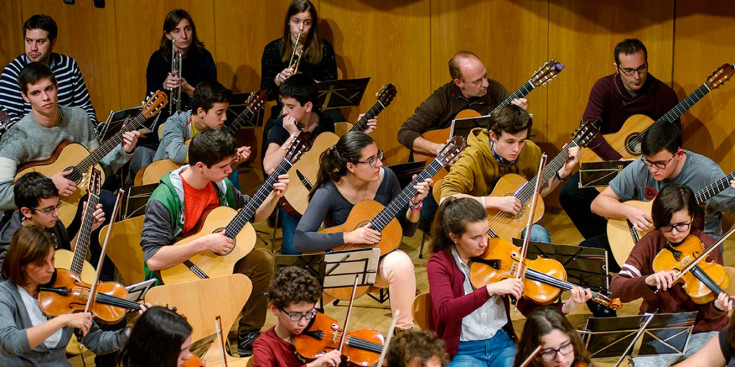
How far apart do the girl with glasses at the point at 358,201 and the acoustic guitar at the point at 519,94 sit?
4.33 feet

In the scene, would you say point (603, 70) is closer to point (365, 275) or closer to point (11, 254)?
point (365, 275)

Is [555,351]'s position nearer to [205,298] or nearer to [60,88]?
[205,298]

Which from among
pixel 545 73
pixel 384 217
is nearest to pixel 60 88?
pixel 384 217

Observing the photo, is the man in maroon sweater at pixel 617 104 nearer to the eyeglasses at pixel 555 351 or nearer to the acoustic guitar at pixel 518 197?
the acoustic guitar at pixel 518 197

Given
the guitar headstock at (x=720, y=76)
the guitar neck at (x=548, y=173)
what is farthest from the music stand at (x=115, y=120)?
the guitar headstock at (x=720, y=76)

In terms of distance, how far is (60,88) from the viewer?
6.45 m

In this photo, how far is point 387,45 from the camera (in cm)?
737

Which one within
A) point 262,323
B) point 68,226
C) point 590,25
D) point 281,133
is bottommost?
point 262,323

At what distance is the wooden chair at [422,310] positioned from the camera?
4.06 m

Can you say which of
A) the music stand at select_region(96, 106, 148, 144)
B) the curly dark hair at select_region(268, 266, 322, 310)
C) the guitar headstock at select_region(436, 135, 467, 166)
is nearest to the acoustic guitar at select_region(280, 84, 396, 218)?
the music stand at select_region(96, 106, 148, 144)

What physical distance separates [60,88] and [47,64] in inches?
7.4

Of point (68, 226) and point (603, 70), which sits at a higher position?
point (603, 70)

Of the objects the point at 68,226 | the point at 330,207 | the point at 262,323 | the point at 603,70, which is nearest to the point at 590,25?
the point at 603,70

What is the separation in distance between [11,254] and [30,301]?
0.20 m
